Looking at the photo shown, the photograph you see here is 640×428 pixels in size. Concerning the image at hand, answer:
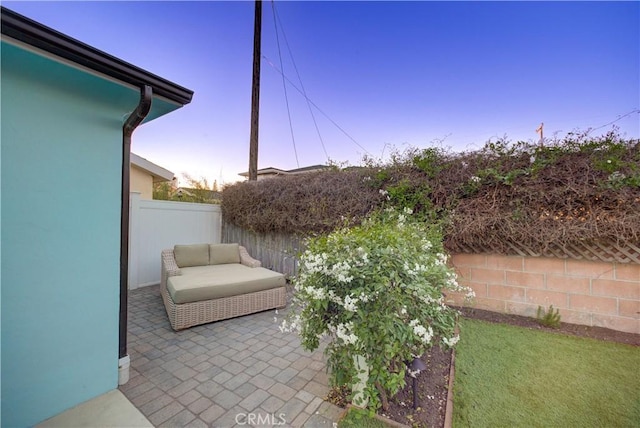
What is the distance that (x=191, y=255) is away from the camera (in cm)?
535

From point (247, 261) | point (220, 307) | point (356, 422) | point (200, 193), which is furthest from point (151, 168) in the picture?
point (356, 422)

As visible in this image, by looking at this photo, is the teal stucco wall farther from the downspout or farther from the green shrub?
the green shrub

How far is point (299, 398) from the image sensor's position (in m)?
2.40

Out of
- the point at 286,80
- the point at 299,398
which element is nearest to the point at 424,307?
the point at 299,398

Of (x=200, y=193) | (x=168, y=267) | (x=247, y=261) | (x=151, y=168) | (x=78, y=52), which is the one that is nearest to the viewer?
(x=78, y=52)

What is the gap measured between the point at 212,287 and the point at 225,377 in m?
1.64

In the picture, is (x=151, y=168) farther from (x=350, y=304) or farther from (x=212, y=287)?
(x=350, y=304)

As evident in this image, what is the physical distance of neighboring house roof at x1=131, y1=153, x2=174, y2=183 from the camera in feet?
25.7

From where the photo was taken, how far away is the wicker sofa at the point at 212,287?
3834 mm

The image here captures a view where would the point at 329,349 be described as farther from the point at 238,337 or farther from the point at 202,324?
the point at 202,324

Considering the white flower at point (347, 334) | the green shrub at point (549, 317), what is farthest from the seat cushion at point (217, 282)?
the green shrub at point (549, 317)

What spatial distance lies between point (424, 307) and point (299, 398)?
5.07ft

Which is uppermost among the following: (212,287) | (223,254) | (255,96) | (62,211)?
(255,96)

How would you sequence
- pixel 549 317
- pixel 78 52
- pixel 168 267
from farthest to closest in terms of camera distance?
pixel 168 267 < pixel 549 317 < pixel 78 52
